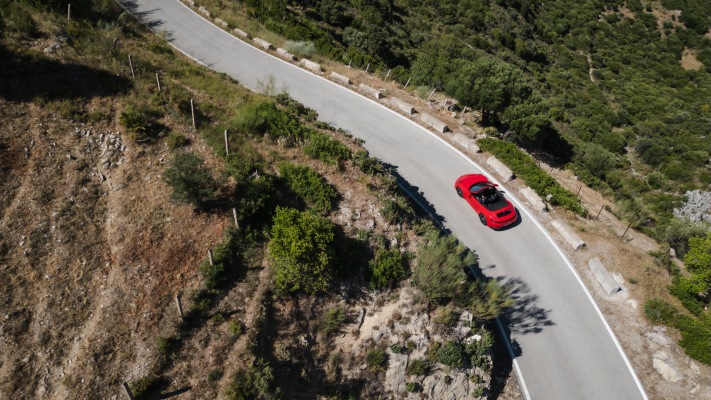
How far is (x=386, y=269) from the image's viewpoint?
48.9 feet

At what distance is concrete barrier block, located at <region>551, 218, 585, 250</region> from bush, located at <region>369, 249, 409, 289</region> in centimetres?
862

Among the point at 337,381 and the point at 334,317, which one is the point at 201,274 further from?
the point at 337,381

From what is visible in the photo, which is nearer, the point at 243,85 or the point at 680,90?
the point at 243,85

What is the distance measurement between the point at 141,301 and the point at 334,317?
6.43 meters

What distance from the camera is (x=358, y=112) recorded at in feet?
77.9

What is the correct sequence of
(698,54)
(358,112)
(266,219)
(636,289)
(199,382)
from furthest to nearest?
1. (698,54)
2. (358,112)
3. (636,289)
4. (266,219)
5. (199,382)

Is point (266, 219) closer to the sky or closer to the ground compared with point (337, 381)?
closer to the sky

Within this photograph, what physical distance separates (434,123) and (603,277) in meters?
12.0

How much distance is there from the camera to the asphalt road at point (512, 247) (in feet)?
47.9

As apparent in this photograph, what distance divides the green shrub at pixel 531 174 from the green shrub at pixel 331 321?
42.2ft

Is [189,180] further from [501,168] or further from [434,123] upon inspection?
[501,168]

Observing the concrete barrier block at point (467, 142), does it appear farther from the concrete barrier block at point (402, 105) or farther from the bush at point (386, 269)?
the bush at point (386, 269)

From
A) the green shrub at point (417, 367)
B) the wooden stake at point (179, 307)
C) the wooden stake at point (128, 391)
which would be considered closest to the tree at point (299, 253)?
the wooden stake at point (179, 307)

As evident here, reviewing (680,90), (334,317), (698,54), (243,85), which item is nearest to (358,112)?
(243,85)
